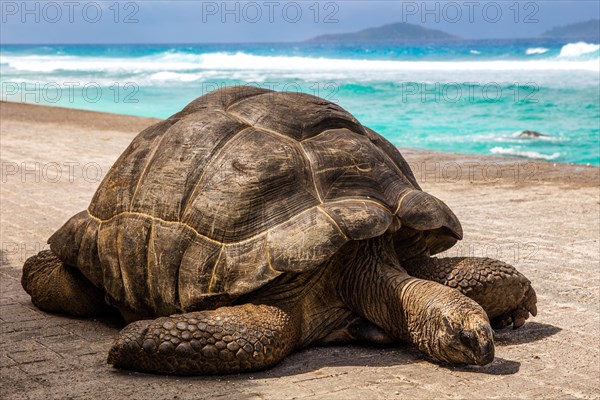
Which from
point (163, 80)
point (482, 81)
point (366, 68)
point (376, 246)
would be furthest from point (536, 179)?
point (366, 68)

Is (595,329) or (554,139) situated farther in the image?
(554,139)

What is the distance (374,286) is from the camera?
178 inches

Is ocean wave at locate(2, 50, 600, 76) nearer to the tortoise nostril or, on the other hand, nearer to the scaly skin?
the scaly skin

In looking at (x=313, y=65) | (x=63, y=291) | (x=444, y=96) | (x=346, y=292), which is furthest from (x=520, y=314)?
(x=313, y=65)

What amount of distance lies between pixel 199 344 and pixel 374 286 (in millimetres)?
1012

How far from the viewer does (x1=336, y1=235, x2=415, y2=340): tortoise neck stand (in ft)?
14.7

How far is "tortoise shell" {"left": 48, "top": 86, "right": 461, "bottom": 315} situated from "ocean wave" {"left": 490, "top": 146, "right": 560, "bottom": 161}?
12735mm

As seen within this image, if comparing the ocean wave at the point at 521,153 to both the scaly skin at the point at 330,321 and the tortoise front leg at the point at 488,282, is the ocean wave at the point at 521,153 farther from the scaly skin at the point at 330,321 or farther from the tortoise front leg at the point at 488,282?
the scaly skin at the point at 330,321

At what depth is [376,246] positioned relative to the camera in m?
4.66

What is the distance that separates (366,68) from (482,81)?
16103mm

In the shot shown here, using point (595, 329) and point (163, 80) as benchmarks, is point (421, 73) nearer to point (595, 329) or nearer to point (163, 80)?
point (163, 80)

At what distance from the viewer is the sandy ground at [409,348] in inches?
158

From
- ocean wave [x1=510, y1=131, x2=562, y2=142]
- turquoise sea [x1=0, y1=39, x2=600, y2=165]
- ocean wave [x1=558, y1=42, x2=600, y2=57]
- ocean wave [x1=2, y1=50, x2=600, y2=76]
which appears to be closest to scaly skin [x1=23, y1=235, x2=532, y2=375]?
turquoise sea [x1=0, y1=39, x2=600, y2=165]

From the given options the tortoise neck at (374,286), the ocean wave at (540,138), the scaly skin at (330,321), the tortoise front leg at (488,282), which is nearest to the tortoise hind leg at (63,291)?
the scaly skin at (330,321)
